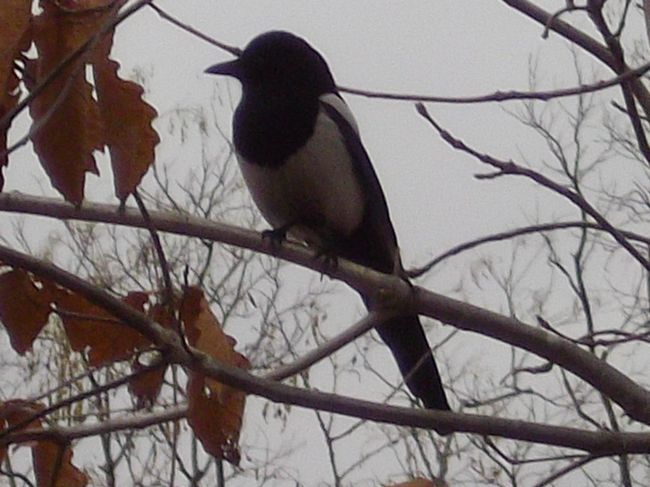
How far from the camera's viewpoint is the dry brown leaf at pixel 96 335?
88cm

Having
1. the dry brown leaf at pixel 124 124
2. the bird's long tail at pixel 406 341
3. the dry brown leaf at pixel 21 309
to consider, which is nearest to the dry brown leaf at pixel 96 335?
the dry brown leaf at pixel 21 309

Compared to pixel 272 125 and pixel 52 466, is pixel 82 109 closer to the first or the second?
pixel 52 466

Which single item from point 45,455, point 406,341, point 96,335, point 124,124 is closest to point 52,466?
point 45,455

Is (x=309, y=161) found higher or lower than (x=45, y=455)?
higher

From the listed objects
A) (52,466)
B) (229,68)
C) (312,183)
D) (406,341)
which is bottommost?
(52,466)

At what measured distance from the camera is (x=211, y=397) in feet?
3.04

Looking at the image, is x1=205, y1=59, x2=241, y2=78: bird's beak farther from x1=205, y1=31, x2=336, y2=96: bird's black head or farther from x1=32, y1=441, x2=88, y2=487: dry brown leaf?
x1=32, y1=441, x2=88, y2=487: dry brown leaf

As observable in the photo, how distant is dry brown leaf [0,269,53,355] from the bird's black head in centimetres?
109

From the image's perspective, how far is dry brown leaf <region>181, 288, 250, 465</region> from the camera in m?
0.91

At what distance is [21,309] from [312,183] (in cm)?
103

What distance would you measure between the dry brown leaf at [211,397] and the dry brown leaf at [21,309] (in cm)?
12

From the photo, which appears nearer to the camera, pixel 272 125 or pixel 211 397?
pixel 211 397

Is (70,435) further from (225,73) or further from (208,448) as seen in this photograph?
(225,73)

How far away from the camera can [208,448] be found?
0.92 metres
